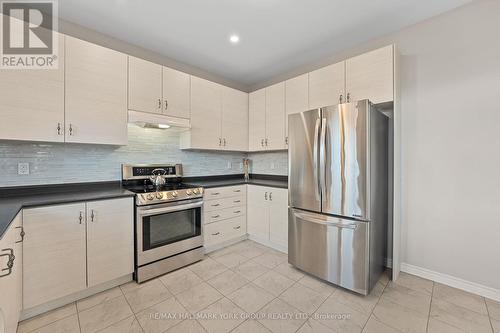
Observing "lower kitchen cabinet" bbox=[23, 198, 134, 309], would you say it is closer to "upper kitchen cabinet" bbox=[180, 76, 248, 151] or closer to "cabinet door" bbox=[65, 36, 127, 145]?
"cabinet door" bbox=[65, 36, 127, 145]

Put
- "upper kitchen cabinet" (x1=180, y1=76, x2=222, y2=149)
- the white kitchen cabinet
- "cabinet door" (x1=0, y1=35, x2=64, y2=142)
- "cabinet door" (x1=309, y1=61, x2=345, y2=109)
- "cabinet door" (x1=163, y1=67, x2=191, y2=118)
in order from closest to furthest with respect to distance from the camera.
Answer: the white kitchen cabinet < "cabinet door" (x1=0, y1=35, x2=64, y2=142) < "cabinet door" (x1=309, y1=61, x2=345, y2=109) < "cabinet door" (x1=163, y1=67, x2=191, y2=118) < "upper kitchen cabinet" (x1=180, y1=76, x2=222, y2=149)

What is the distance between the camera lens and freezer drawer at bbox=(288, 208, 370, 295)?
1.84 metres

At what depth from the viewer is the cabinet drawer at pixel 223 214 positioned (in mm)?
2743

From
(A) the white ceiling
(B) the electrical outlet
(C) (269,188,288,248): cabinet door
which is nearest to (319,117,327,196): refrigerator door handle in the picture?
(C) (269,188,288,248): cabinet door

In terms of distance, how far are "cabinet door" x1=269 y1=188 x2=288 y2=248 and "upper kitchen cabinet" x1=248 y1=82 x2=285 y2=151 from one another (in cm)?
71

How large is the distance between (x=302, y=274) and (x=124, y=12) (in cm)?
330

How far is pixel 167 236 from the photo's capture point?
232cm

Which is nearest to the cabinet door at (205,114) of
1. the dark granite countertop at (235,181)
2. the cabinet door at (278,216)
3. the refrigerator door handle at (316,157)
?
the dark granite countertop at (235,181)

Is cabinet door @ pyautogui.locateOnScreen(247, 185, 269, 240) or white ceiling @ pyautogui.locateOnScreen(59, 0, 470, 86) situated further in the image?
cabinet door @ pyautogui.locateOnScreen(247, 185, 269, 240)

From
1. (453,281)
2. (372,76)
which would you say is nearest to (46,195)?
(372,76)

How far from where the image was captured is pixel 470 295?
1883 millimetres

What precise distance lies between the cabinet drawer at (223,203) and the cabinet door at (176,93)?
1225 mm

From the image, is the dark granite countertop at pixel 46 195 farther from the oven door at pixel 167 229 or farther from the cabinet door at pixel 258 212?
the cabinet door at pixel 258 212

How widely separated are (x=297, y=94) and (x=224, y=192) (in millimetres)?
1712
